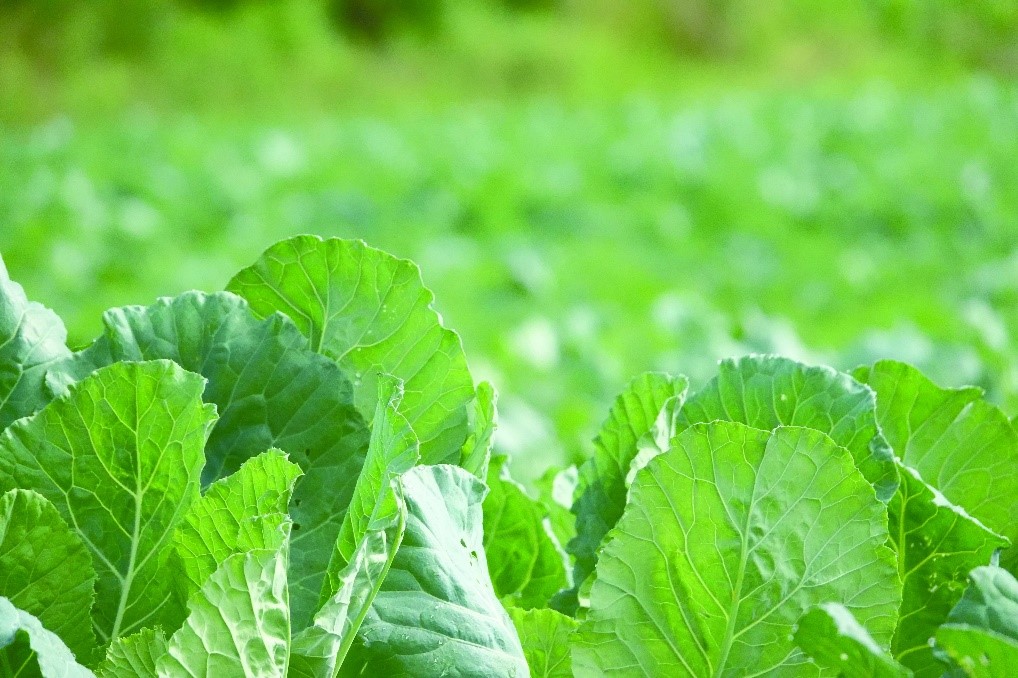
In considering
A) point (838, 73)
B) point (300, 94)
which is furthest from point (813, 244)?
point (838, 73)

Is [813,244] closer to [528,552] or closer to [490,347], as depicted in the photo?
[490,347]

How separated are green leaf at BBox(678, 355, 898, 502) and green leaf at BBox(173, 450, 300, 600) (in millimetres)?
282

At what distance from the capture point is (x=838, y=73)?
23.3 metres

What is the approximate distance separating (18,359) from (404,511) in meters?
0.29

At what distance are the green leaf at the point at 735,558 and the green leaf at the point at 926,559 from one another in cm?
9

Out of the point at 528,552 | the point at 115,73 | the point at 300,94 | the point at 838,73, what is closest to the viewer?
the point at 528,552

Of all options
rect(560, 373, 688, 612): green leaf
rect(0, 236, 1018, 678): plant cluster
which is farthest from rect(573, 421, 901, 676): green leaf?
rect(560, 373, 688, 612): green leaf

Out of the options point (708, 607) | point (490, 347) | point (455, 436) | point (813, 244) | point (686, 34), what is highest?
point (686, 34)

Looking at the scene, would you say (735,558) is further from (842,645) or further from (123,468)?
(123,468)

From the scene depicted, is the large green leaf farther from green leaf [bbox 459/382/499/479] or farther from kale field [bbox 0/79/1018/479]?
kale field [bbox 0/79/1018/479]

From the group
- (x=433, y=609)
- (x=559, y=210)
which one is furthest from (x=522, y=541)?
(x=559, y=210)

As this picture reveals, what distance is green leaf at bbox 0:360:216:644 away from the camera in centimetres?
60

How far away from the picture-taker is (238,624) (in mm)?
508

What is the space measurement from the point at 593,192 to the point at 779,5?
64.4 feet
